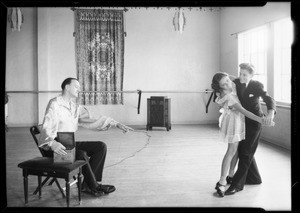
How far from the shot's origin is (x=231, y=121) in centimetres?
362

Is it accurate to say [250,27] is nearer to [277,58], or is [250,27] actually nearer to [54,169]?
[277,58]

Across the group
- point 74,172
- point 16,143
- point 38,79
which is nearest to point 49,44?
point 38,79

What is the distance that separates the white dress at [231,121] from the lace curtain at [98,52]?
5.74 metres

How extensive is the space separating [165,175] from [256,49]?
4460mm

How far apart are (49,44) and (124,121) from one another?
286cm

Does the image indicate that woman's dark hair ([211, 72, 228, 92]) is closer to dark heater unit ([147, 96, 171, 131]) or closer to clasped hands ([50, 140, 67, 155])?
clasped hands ([50, 140, 67, 155])

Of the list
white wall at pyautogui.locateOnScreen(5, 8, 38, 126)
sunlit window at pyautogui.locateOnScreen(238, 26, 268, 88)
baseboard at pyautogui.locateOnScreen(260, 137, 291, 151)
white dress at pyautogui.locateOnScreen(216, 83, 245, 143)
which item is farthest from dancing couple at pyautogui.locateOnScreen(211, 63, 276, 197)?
white wall at pyautogui.locateOnScreen(5, 8, 38, 126)

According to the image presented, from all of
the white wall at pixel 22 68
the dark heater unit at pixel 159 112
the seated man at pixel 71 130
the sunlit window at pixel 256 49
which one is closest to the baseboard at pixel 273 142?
the sunlit window at pixel 256 49

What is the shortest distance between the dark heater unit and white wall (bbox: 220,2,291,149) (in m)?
1.93

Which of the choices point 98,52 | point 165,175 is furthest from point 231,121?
point 98,52

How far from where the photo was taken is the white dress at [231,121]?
3.54 metres

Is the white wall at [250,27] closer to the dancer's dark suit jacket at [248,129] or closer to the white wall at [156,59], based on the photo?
the white wall at [156,59]

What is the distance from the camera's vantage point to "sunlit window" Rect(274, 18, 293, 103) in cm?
632
